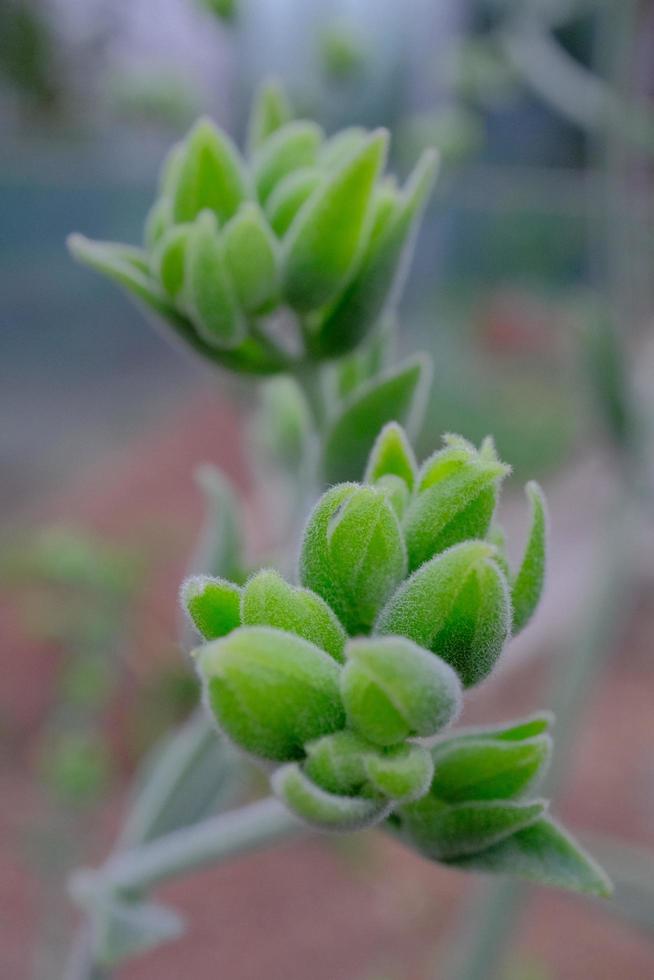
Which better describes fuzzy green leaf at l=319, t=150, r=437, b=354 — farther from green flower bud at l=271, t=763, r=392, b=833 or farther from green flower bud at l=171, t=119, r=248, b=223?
green flower bud at l=271, t=763, r=392, b=833

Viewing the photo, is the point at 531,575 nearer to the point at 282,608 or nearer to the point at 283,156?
the point at 282,608

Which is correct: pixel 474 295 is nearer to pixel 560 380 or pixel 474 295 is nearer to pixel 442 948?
pixel 560 380

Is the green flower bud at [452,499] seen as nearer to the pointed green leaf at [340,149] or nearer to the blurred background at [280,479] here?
the blurred background at [280,479]

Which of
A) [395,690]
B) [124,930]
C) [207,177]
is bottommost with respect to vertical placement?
[124,930]

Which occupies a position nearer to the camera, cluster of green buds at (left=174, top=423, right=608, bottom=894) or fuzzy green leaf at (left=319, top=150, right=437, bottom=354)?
cluster of green buds at (left=174, top=423, right=608, bottom=894)

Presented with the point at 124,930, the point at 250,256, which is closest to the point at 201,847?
the point at 124,930

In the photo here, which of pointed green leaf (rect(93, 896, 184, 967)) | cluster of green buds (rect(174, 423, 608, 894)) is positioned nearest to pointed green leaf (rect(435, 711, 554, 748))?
cluster of green buds (rect(174, 423, 608, 894))
